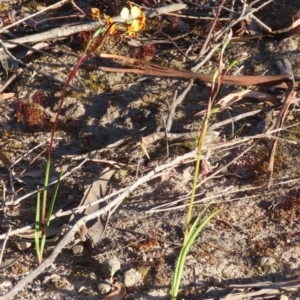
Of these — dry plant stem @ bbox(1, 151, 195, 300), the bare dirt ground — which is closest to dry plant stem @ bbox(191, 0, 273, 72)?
the bare dirt ground

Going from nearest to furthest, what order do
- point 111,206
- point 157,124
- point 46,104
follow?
1. point 111,206
2. point 157,124
3. point 46,104

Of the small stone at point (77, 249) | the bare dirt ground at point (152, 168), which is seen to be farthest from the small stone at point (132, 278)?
the small stone at point (77, 249)

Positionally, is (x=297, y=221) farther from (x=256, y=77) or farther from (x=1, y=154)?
(x=1, y=154)

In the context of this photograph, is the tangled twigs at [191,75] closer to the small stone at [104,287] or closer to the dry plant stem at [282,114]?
the dry plant stem at [282,114]

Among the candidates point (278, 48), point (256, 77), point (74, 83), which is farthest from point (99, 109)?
point (278, 48)

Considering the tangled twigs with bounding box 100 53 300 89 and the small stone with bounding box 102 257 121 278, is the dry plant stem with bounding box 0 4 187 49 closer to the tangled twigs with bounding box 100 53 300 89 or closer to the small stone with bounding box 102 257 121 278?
the tangled twigs with bounding box 100 53 300 89

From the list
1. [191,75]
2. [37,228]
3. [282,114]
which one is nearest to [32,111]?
[191,75]
